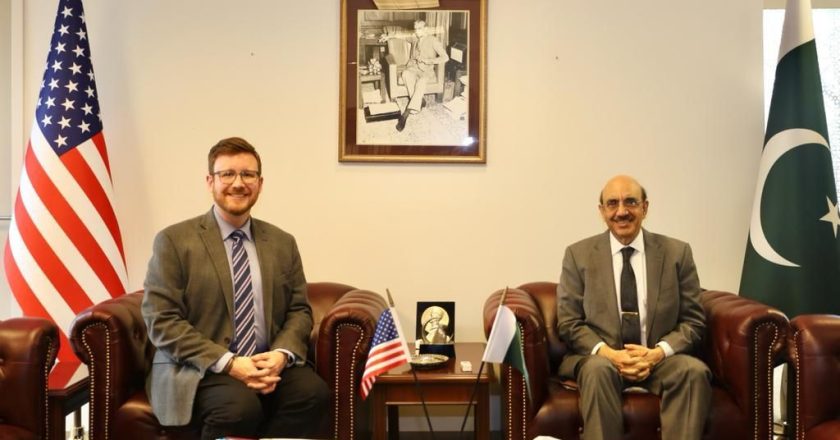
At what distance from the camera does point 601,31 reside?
3.99 m

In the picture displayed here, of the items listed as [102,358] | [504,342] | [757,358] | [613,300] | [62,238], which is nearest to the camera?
[504,342]

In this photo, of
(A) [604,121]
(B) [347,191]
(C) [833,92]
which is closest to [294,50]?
(B) [347,191]

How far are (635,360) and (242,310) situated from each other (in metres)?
1.60

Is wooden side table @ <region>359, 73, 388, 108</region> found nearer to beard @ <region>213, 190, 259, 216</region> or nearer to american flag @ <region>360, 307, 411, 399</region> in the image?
beard @ <region>213, 190, 259, 216</region>

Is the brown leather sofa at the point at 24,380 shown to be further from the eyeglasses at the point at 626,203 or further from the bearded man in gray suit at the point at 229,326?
the eyeglasses at the point at 626,203

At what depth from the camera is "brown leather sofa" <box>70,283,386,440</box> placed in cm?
269

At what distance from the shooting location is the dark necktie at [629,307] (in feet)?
10.1

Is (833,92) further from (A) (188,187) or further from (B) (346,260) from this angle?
(A) (188,187)

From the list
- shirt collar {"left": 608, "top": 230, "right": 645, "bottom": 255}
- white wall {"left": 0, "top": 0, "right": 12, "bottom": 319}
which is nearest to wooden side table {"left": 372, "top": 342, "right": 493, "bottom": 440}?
shirt collar {"left": 608, "top": 230, "right": 645, "bottom": 255}

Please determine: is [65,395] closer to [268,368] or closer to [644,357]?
[268,368]

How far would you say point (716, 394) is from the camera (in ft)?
9.46

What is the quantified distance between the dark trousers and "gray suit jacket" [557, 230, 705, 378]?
1076 millimetres

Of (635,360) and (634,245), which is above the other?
(634,245)

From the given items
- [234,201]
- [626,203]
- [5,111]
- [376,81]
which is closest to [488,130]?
[376,81]
